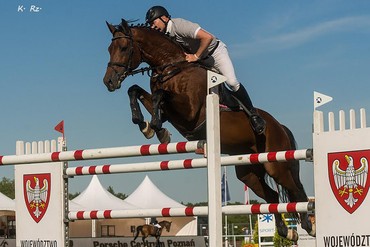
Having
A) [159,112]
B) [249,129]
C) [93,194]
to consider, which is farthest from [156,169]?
[93,194]

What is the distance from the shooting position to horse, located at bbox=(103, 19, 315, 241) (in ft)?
17.1

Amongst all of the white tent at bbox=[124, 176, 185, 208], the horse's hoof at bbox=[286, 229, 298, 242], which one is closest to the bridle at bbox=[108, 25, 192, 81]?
the horse's hoof at bbox=[286, 229, 298, 242]

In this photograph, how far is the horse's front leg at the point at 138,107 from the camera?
5160 mm

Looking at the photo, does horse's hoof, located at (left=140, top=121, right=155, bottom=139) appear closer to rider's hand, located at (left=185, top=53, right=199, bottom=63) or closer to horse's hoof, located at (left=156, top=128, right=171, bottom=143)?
horse's hoof, located at (left=156, top=128, right=171, bottom=143)

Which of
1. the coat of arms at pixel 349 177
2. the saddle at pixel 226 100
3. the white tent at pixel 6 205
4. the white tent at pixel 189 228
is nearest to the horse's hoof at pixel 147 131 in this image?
the saddle at pixel 226 100

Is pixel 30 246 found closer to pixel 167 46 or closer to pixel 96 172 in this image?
pixel 96 172

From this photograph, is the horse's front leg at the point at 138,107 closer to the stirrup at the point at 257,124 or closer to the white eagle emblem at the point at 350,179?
the stirrup at the point at 257,124

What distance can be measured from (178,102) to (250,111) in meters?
0.56

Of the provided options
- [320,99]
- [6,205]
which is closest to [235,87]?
[320,99]

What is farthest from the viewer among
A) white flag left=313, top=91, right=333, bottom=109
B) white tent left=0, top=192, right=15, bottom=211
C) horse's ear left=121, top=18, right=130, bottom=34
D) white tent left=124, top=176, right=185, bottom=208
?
white tent left=124, top=176, right=185, bottom=208

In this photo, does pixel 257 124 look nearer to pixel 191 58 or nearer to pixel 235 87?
pixel 235 87

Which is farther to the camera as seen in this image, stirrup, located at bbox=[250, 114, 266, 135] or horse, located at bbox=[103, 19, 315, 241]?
stirrup, located at bbox=[250, 114, 266, 135]

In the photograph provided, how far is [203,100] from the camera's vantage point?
5312 millimetres

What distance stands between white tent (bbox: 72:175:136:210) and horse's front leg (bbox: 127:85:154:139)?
1056 centimetres
